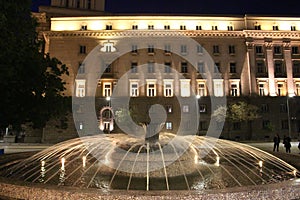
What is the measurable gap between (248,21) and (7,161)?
46.7m

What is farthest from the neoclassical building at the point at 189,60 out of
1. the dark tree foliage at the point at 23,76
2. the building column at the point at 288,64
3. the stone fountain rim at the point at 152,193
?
the stone fountain rim at the point at 152,193

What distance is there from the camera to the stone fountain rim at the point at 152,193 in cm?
480

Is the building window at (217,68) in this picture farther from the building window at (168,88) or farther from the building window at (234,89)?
the building window at (168,88)

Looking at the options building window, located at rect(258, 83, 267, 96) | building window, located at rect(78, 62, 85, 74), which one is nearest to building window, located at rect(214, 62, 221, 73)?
building window, located at rect(258, 83, 267, 96)

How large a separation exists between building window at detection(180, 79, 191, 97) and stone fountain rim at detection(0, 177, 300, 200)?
127ft

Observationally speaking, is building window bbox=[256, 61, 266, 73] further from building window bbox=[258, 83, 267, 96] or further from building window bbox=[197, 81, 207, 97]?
building window bbox=[197, 81, 207, 97]

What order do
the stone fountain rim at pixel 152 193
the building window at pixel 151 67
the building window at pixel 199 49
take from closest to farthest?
the stone fountain rim at pixel 152 193
the building window at pixel 151 67
the building window at pixel 199 49

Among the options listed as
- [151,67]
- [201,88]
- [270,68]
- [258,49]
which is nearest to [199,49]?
[201,88]

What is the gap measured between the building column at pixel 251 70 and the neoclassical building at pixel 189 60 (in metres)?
0.18

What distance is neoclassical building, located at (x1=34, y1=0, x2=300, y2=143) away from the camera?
4312 centimetres

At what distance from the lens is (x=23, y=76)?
11398 mm

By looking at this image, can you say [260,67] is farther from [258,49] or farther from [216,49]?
[216,49]

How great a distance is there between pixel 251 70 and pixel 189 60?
38.2ft

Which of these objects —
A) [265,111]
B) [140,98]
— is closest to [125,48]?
[140,98]
